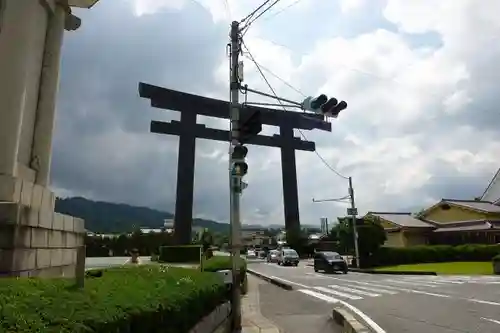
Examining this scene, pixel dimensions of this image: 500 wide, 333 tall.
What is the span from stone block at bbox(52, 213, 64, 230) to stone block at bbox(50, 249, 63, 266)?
42cm

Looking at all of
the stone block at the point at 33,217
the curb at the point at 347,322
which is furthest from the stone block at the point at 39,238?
the curb at the point at 347,322

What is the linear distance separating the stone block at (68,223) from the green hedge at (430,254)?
106 ft

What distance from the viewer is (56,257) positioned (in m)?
8.46

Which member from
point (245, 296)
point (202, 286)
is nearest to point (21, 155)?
point (202, 286)

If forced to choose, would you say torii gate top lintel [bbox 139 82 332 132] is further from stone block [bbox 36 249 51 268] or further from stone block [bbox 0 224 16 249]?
stone block [bbox 0 224 16 249]

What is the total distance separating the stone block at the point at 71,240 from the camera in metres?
9.37

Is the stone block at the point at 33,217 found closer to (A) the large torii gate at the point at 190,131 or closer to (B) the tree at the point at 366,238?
(B) the tree at the point at 366,238

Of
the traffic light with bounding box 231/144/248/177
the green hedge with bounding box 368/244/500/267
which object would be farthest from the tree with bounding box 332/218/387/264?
the traffic light with bounding box 231/144/248/177

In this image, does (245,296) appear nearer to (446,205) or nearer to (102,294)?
(102,294)

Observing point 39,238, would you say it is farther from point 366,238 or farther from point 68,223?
point 366,238

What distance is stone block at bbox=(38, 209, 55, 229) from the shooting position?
24.8 feet

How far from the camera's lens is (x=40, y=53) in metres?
10.3

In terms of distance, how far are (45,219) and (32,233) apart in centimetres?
54

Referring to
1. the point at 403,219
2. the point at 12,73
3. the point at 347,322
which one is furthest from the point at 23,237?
the point at 403,219
